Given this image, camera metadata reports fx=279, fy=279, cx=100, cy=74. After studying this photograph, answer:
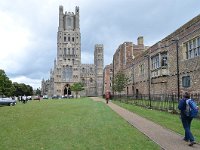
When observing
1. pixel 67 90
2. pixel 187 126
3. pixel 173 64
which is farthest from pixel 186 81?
pixel 67 90

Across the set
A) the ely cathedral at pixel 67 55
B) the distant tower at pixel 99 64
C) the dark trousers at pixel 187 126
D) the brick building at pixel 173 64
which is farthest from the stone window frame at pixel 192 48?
the distant tower at pixel 99 64

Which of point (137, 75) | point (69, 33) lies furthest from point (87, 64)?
point (137, 75)

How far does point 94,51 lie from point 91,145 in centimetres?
15870

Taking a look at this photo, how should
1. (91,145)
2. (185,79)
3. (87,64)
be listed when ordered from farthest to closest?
1. (87,64)
2. (185,79)
3. (91,145)

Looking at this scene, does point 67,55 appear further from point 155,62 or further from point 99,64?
point 155,62

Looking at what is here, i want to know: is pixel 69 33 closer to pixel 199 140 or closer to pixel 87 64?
pixel 87 64

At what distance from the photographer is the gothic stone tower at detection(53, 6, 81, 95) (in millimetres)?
123062

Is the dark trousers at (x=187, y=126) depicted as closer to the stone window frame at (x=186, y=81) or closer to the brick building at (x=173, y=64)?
the brick building at (x=173, y=64)

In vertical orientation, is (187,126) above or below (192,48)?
below

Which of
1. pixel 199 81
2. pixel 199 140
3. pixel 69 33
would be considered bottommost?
pixel 199 140

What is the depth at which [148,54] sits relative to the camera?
123 feet

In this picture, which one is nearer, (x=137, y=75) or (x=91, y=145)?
(x=91, y=145)

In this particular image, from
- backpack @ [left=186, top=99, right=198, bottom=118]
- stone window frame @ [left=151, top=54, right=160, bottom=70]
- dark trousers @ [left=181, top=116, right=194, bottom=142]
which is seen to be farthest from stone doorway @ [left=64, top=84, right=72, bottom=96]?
backpack @ [left=186, top=99, right=198, bottom=118]

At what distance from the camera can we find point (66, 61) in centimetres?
12425
